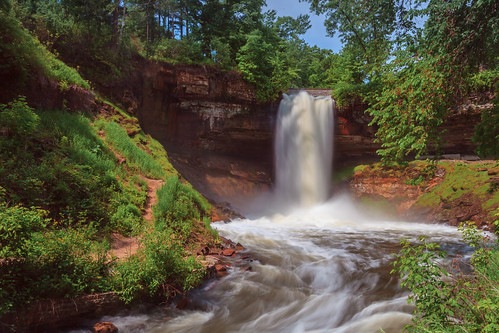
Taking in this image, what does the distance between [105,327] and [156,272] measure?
1.09m

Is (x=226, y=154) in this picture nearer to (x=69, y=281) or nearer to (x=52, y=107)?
(x=52, y=107)

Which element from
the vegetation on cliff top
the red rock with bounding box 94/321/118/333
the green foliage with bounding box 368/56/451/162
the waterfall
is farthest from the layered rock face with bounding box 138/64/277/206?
the green foliage with bounding box 368/56/451/162

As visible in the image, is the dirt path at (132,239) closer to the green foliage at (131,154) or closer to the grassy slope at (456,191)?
the green foliage at (131,154)

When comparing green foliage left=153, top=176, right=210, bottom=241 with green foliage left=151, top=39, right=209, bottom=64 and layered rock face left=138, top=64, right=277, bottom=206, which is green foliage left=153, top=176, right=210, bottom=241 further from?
green foliage left=151, top=39, right=209, bottom=64

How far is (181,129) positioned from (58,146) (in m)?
12.6

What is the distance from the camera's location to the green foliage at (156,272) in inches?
192

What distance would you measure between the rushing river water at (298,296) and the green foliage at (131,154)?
437cm

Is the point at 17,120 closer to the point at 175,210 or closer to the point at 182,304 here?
the point at 175,210

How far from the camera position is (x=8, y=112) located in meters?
6.37

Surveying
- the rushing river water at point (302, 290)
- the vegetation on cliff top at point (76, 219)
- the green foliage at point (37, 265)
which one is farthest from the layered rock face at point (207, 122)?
the green foliage at point (37, 265)

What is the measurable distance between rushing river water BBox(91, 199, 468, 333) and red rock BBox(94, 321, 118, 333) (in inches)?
8.0

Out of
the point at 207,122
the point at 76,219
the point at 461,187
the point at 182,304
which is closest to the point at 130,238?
the point at 76,219

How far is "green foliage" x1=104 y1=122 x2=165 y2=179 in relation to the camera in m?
10.8

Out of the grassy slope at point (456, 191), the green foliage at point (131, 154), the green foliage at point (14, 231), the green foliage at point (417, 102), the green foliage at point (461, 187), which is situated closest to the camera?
the green foliage at point (14, 231)
